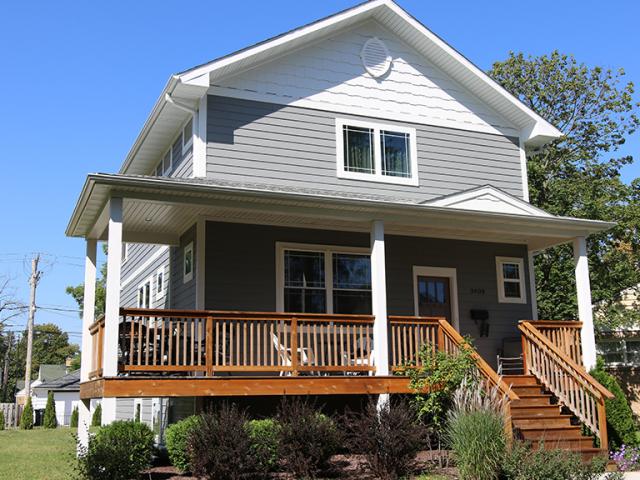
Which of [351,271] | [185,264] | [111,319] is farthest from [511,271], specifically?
[111,319]

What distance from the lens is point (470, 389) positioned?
1102 centimetres

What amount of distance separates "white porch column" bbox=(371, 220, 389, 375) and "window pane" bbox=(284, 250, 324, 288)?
6.50 feet

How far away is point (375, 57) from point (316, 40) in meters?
1.42

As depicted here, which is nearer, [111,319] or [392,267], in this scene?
[111,319]

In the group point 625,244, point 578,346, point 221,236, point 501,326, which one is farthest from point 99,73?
point 625,244

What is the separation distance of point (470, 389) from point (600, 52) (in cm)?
1988

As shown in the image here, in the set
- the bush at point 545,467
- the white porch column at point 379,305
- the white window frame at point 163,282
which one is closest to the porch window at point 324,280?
the white porch column at point 379,305

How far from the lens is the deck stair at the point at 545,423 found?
11.4 meters

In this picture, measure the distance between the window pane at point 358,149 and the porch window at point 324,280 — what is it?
1806 millimetres

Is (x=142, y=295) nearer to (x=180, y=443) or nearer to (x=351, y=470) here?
(x=180, y=443)

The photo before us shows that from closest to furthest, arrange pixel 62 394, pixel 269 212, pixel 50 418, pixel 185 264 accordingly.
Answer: pixel 269 212 → pixel 185 264 → pixel 50 418 → pixel 62 394

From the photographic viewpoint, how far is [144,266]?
19.1 metres

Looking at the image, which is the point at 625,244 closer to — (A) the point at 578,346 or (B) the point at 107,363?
(A) the point at 578,346

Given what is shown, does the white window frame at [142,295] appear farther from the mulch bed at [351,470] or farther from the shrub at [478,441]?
the shrub at [478,441]
